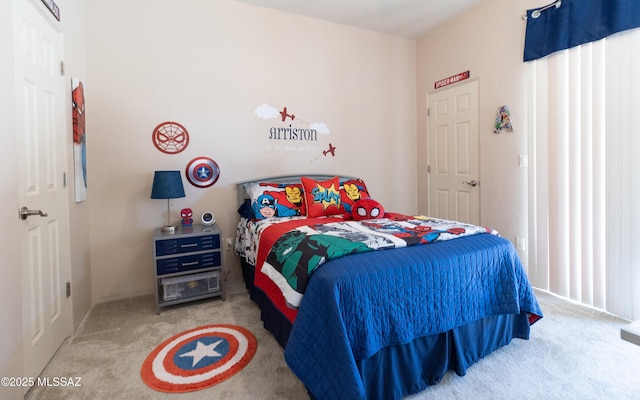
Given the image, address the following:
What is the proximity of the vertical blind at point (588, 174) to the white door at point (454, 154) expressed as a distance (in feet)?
2.03

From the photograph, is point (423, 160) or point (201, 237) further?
point (423, 160)

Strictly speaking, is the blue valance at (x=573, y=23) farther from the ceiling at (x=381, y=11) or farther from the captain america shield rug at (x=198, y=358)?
the captain america shield rug at (x=198, y=358)

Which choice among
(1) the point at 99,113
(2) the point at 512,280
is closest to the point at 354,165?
(2) the point at 512,280

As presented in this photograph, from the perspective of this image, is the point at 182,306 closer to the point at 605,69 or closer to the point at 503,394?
the point at 503,394

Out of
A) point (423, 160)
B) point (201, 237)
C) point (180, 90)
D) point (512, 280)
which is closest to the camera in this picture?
point (512, 280)

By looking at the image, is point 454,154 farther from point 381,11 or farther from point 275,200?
point 275,200

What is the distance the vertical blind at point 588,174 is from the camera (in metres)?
2.26

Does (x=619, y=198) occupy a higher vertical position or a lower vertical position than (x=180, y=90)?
lower

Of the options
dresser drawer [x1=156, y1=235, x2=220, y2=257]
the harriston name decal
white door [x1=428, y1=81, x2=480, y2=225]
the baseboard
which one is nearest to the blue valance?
white door [x1=428, y1=81, x2=480, y2=225]

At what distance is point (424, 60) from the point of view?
403 cm

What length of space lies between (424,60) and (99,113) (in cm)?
368

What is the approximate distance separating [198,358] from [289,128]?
238 cm

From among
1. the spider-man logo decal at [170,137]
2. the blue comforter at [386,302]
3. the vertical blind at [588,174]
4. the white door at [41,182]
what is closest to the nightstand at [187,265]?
the white door at [41,182]

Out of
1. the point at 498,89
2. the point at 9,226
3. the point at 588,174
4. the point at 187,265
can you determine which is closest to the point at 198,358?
the point at 187,265
